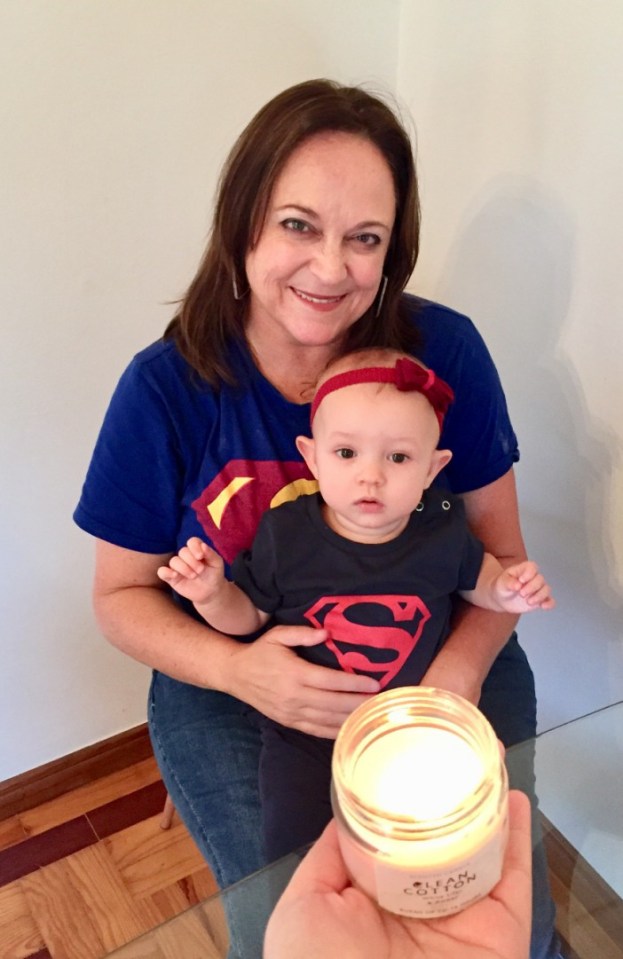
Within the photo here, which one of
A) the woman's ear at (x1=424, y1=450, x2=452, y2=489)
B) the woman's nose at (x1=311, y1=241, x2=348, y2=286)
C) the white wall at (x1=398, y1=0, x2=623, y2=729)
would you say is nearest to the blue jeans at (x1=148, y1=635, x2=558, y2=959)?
the white wall at (x1=398, y1=0, x2=623, y2=729)

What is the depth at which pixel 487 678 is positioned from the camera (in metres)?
1.17

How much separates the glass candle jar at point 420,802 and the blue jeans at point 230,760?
375 millimetres

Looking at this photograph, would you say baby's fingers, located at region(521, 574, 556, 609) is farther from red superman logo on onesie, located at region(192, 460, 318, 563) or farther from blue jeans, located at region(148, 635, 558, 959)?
red superman logo on onesie, located at region(192, 460, 318, 563)

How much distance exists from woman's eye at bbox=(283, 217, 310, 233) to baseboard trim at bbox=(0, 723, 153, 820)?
124cm

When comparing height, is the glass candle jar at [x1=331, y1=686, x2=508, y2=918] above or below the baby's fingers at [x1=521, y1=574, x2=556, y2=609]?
above

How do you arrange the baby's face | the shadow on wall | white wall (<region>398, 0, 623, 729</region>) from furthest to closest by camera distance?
the shadow on wall, white wall (<region>398, 0, 623, 729</region>), the baby's face

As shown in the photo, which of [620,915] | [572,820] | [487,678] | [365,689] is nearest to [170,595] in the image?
[365,689]

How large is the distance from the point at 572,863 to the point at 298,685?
1.34 ft

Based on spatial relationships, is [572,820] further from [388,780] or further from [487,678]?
[388,780]

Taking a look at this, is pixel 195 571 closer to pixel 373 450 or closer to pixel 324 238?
pixel 373 450

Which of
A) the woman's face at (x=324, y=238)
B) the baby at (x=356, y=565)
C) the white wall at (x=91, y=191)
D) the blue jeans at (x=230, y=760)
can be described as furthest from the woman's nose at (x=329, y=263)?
the blue jeans at (x=230, y=760)

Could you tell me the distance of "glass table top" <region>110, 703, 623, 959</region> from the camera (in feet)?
2.64

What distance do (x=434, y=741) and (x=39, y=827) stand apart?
4.55ft

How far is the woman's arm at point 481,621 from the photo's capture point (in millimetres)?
1004
